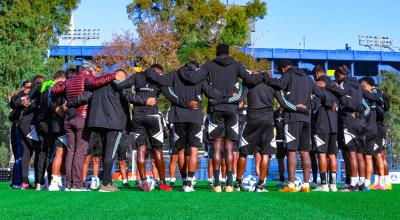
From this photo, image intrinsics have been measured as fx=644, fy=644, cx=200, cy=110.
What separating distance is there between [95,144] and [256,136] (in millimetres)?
3016

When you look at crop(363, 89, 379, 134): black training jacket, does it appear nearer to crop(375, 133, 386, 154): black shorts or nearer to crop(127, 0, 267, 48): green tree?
crop(375, 133, 386, 154): black shorts

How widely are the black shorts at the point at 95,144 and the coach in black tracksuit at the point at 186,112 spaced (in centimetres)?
135

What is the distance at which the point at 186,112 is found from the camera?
1066 centimetres

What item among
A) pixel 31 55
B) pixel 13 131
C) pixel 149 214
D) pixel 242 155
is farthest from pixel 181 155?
pixel 31 55

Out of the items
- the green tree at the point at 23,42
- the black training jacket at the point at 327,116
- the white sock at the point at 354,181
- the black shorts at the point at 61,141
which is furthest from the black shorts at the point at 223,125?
the green tree at the point at 23,42

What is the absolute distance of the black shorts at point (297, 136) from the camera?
11047 mm

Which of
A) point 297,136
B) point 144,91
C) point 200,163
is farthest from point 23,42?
point 297,136

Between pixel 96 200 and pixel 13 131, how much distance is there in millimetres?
5627

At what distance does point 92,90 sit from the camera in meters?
10.8

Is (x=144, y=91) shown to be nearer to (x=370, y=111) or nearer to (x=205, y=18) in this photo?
(x=370, y=111)

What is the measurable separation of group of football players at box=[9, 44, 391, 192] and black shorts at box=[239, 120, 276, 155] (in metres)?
0.02

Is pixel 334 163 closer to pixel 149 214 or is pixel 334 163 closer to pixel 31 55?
pixel 149 214

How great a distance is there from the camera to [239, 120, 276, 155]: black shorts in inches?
432

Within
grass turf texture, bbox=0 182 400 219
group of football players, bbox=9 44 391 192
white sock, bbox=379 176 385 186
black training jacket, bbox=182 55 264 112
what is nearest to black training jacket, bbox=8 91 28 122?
group of football players, bbox=9 44 391 192
